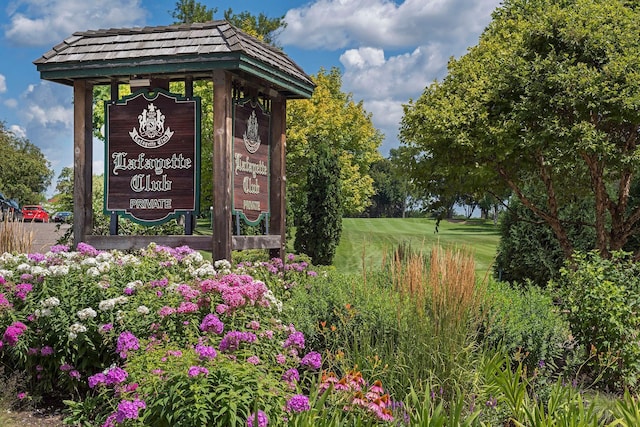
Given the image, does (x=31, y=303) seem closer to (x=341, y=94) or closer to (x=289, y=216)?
(x=289, y=216)

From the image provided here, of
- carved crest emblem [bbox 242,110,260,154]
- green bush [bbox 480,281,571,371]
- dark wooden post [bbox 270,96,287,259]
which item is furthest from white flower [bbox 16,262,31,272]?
green bush [bbox 480,281,571,371]

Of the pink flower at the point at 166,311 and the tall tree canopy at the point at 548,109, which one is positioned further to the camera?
the tall tree canopy at the point at 548,109

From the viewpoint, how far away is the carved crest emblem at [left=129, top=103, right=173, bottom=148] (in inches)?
313

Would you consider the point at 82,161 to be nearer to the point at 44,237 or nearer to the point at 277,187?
the point at 277,187

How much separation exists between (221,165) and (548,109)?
5.77 metres

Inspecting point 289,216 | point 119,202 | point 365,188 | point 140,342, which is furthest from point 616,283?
point 365,188

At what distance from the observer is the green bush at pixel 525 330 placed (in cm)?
518

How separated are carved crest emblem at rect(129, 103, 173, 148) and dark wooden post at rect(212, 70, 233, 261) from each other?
2.90 feet

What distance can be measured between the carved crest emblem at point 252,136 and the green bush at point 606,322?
165 inches

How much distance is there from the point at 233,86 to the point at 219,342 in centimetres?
466

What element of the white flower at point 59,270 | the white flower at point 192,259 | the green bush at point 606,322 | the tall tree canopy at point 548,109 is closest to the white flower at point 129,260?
the white flower at point 192,259

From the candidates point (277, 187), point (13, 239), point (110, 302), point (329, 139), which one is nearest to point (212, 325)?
point (110, 302)

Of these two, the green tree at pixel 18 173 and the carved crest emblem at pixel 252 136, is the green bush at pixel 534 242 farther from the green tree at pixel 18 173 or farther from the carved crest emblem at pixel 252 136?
the green tree at pixel 18 173

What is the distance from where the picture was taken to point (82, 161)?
820 cm
